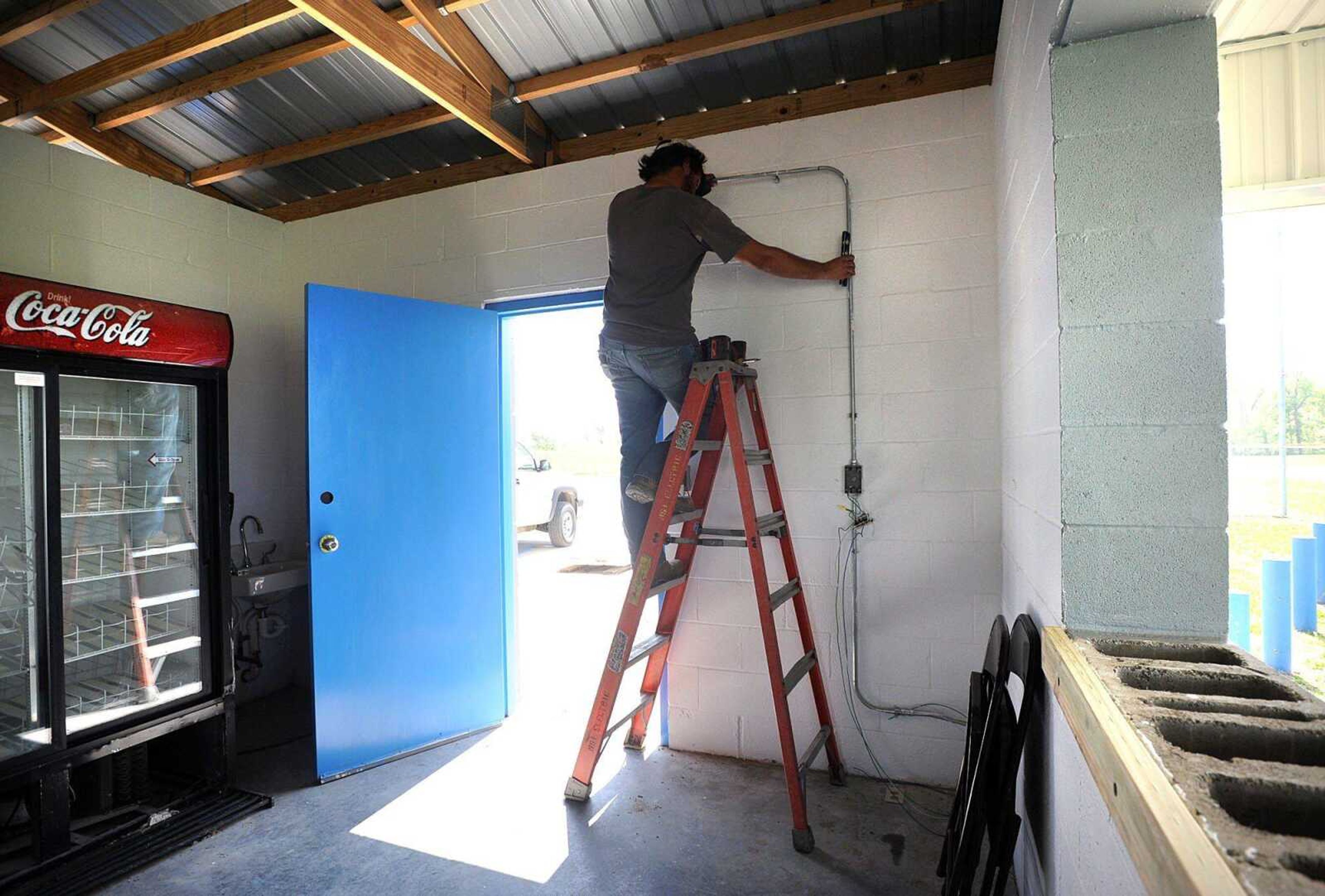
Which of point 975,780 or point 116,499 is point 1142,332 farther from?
point 116,499

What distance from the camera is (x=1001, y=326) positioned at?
243 cm

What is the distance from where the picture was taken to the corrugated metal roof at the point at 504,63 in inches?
99.3

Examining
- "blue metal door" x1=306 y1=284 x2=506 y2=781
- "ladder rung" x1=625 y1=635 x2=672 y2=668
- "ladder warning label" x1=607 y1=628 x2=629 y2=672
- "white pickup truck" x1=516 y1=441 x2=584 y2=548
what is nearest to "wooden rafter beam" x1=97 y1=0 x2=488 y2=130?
"blue metal door" x1=306 y1=284 x2=506 y2=781

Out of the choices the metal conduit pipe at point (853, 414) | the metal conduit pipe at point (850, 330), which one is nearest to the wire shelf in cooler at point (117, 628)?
the metal conduit pipe at point (853, 414)

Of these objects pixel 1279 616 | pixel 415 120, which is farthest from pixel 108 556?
pixel 1279 616

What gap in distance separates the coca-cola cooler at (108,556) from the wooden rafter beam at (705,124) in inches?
56.8

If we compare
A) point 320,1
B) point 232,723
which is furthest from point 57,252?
point 232,723

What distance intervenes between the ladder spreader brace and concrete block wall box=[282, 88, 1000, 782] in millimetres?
135

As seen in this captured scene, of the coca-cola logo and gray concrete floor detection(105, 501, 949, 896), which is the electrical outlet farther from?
the coca-cola logo

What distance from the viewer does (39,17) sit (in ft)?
8.12

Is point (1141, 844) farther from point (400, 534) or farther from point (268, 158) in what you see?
point (268, 158)

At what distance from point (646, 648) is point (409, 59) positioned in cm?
247

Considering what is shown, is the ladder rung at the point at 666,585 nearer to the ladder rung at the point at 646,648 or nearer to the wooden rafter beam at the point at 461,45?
the ladder rung at the point at 646,648

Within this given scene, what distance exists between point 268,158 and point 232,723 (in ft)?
9.00
